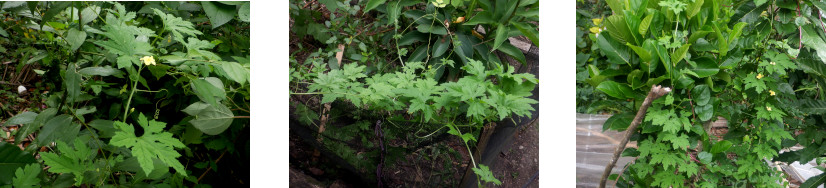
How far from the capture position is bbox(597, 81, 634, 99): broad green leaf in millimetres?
1257

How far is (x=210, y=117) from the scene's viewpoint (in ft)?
3.61

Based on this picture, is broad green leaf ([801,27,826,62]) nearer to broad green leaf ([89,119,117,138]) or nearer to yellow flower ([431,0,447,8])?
yellow flower ([431,0,447,8])

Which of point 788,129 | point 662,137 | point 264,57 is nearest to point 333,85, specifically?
point 264,57

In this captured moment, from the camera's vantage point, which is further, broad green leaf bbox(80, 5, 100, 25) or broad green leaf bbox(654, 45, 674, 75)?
broad green leaf bbox(654, 45, 674, 75)

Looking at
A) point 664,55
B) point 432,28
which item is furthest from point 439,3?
point 664,55

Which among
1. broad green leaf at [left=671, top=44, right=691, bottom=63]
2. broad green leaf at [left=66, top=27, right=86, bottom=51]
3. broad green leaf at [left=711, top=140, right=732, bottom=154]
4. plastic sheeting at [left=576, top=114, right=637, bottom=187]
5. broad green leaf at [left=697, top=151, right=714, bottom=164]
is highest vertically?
broad green leaf at [left=671, top=44, right=691, bottom=63]

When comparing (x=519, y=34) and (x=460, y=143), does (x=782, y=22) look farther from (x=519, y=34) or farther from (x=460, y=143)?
(x=460, y=143)

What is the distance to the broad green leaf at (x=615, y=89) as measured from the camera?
126 cm

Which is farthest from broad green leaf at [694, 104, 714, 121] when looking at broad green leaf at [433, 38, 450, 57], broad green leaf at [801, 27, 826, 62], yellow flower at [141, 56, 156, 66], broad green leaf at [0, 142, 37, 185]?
broad green leaf at [0, 142, 37, 185]

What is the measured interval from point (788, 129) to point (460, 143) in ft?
2.94

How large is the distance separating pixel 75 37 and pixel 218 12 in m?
0.26

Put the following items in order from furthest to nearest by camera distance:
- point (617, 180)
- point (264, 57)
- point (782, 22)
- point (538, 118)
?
point (617, 180) < point (782, 22) < point (538, 118) < point (264, 57)

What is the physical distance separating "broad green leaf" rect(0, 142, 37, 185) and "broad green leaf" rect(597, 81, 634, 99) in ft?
3.87

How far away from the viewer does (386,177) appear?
1.35 metres
